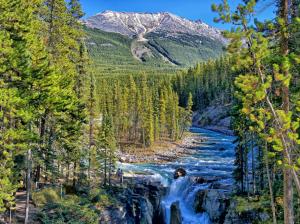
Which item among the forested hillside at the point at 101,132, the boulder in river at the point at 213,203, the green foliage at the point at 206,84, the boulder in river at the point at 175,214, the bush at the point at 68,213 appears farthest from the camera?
the green foliage at the point at 206,84

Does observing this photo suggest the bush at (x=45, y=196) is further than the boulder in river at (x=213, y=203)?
No

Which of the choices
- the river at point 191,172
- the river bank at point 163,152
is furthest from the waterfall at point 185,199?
the river bank at point 163,152

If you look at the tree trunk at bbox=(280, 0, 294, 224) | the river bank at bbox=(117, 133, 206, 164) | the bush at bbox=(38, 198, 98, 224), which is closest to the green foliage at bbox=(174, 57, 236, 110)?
the river bank at bbox=(117, 133, 206, 164)

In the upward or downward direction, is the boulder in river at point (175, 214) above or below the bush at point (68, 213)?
below

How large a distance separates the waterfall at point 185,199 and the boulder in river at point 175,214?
12.8 inches

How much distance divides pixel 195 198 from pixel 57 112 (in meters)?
18.0

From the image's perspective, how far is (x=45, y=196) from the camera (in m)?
28.4

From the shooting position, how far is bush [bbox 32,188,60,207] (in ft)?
90.9

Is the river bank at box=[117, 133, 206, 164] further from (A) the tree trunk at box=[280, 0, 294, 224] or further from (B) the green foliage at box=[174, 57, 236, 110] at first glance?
(A) the tree trunk at box=[280, 0, 294, 224]

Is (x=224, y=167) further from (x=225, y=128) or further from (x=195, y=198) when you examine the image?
(x=225, y=128)

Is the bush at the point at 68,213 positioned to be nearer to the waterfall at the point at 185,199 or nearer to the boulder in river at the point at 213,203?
the waterfall at the point at 185,199

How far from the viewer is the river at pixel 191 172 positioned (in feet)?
119

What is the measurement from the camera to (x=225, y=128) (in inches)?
3664

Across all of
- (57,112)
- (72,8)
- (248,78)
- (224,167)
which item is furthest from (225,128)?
(248,78)
